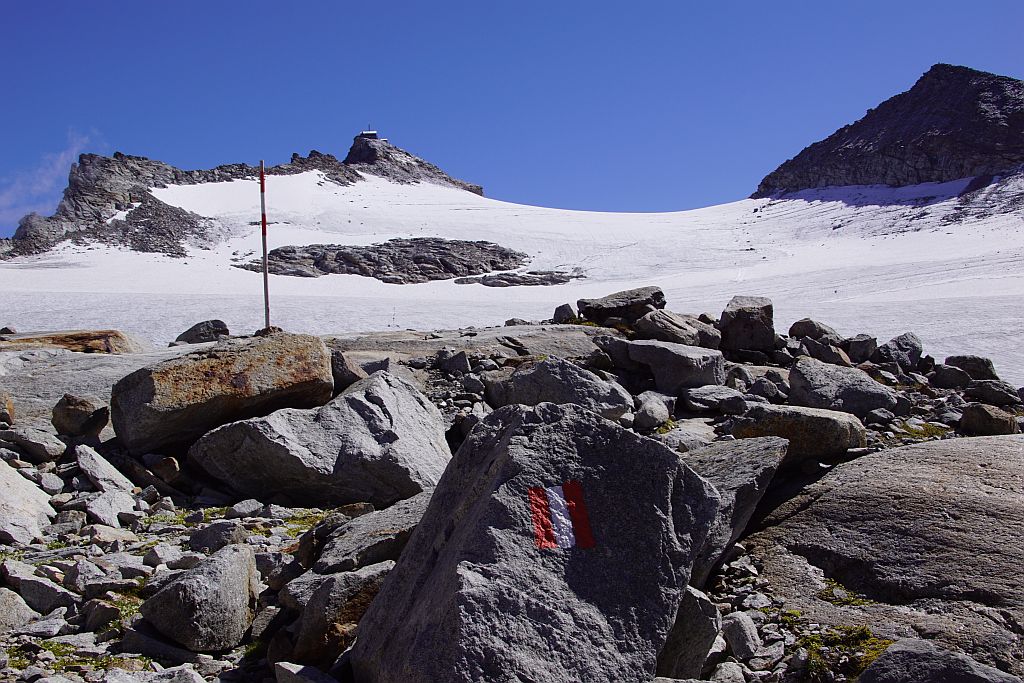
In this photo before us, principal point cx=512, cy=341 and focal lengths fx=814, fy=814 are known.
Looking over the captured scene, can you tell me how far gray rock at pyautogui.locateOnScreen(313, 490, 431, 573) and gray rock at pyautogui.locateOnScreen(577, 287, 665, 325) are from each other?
10878mm

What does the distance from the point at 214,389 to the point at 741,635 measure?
5.77 m

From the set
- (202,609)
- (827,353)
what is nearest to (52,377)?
(202,609)

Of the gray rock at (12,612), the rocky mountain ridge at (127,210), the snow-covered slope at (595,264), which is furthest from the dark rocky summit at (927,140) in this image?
the gray rock at (12,612)

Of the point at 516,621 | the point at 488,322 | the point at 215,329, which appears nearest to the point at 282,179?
the point at 488,322

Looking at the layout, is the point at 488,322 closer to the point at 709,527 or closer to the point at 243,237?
the point at 709,527

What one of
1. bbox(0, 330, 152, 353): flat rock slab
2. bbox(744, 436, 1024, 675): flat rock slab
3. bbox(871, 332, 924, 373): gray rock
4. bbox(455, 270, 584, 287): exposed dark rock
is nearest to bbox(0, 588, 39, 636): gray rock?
bbox(744, 436, 1024, 675): flat rock slab

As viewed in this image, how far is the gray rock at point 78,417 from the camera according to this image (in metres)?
8.42

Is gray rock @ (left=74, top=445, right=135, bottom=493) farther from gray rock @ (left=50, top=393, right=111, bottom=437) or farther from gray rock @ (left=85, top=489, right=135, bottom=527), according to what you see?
gray rock @ (left=50, top=393, right=111, bottom=437)

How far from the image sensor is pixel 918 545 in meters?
5.02

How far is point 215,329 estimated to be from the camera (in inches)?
628

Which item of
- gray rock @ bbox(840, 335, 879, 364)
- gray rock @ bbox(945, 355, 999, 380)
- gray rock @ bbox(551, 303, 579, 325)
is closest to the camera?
gray rock @ bbox(945, 355, 999, 380)

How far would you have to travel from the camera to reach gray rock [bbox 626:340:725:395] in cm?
1146

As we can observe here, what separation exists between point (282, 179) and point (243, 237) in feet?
91.1

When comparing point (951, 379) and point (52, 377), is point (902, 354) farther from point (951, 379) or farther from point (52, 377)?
point (52, 377)
